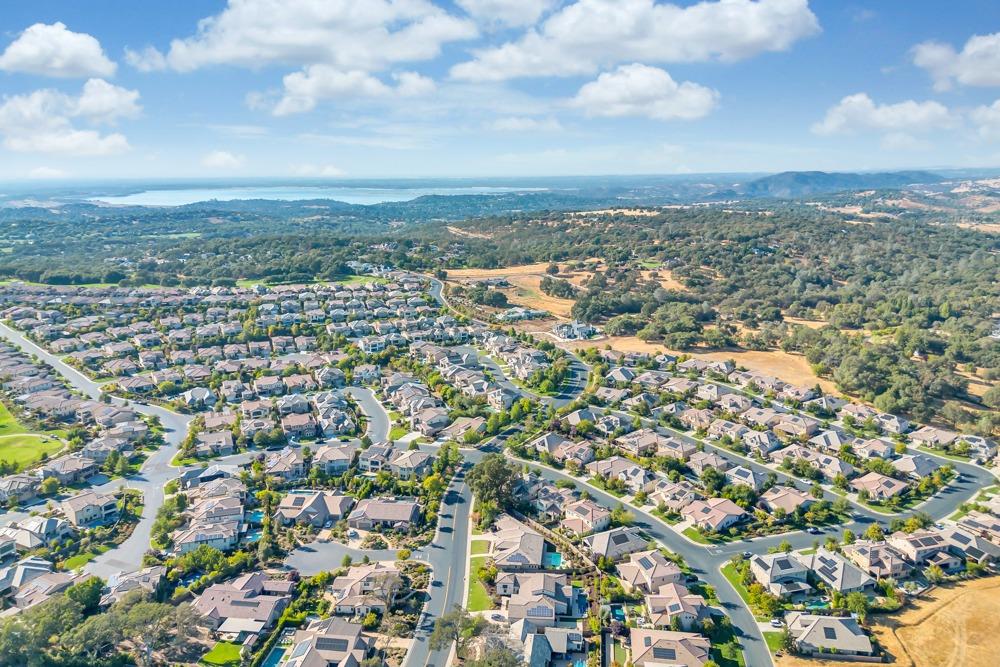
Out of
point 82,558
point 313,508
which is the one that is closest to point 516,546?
point 313,508

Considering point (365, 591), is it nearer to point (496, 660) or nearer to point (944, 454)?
point (496, 660)

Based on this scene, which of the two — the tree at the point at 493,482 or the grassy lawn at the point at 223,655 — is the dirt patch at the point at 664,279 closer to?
the tree at the point at 493,482

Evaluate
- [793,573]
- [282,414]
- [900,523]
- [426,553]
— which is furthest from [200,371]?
[900,523]

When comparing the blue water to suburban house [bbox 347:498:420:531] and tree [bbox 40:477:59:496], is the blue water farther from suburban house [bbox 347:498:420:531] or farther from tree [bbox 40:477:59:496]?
tree [bbox 40:477:59:496]

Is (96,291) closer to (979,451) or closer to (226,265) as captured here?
Answer: (226,265)

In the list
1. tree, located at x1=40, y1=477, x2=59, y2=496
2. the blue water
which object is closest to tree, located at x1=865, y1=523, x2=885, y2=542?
the blue water

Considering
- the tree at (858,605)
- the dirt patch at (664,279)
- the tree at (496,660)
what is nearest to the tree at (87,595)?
the tree at (496,660)
